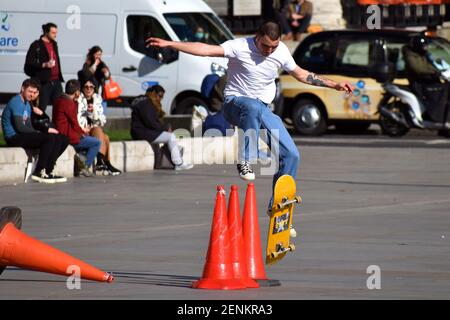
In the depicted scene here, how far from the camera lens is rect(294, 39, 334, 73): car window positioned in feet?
85.3

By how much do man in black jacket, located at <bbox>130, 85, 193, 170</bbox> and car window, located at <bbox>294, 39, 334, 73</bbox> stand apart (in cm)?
599

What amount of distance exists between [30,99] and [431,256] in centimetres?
776

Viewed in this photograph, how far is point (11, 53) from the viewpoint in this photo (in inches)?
1005

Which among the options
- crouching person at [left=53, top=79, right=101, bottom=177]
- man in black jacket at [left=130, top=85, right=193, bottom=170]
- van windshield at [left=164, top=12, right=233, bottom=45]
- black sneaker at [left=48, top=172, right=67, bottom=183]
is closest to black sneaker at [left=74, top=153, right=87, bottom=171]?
crouching person at [left=53, top=79, right=101, bottom=177]

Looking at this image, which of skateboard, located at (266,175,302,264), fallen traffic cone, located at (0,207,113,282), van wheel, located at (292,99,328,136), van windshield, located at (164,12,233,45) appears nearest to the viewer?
fallen traffic cone, located at (0,207,113,282)

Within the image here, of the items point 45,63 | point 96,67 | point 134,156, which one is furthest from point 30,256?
point 96,67

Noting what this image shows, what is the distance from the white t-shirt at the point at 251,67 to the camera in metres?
12.1

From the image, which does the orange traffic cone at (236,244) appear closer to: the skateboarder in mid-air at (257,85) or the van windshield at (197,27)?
the skateboarder in mid-air at (257,85)

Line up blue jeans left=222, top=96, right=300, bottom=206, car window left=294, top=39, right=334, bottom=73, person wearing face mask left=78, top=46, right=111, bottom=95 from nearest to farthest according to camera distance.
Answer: blue jeans left=222, top=96, right=300, bottom=206 → person wearing face mask left=78, top=46, right=111, bottom=95 → car window left=294, top=39, right=334, bottom=73

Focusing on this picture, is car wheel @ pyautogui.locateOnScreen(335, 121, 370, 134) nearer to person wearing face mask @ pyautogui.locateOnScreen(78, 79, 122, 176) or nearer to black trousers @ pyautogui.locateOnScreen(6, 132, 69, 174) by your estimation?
person wearing face mask @ pyautogui.locateOnScreen(78, 79, 122, 176)

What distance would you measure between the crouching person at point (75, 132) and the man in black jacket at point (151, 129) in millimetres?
1393

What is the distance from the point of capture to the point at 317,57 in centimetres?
2609

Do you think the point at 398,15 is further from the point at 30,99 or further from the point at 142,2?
the point at 30,99
